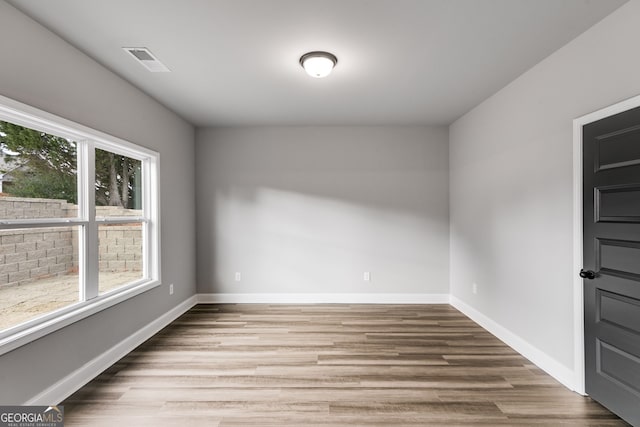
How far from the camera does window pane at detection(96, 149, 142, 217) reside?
2.84 meters

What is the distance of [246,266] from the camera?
467 cm

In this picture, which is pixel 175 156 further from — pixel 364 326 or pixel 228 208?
pixel 364 326

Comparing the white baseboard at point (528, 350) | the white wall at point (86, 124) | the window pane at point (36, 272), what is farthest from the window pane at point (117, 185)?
the white baseboard at point (528, 350)

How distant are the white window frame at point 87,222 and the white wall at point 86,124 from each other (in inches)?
3.0

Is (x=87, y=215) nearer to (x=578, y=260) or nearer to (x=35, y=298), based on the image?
(x=35, y=298)

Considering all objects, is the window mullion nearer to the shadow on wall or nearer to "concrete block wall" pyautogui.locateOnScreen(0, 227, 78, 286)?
"concrete block wall" pyautogui.locateOnScreen(0, 227, 78, 286)

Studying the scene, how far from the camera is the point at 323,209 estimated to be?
15.3 ft

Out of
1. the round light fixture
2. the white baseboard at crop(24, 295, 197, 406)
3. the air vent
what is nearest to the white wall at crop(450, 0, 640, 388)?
the round light fixture

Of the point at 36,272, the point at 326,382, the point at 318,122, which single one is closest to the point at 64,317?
the point at 36,272

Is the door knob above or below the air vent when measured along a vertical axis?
below

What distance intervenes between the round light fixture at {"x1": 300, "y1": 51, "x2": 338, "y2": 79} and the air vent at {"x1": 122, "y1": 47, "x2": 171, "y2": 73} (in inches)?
48.5

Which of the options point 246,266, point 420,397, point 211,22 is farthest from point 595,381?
point 246,266

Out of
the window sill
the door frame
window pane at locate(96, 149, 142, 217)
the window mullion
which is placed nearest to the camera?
the window sill

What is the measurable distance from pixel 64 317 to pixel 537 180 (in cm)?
399
